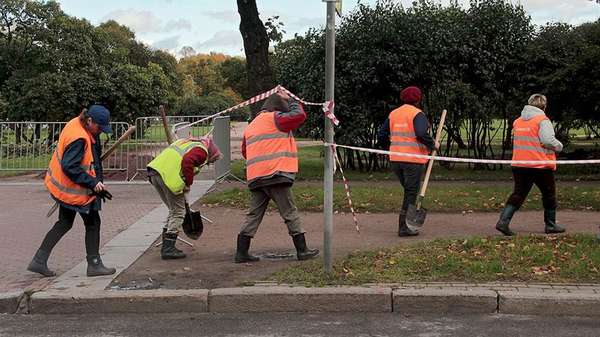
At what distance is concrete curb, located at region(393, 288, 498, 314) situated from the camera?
560 centimetres

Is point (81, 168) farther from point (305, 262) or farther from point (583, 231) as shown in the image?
point (583, 231)

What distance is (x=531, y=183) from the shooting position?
8.00 m

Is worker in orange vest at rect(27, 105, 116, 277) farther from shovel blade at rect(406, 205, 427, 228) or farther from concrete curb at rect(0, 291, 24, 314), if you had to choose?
shovel blade at rect(406, 205, 427, 228)

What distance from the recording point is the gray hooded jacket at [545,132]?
303 inches

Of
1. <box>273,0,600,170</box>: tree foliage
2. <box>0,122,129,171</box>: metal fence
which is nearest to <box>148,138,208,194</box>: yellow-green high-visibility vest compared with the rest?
<box>273,0,600,170</box>: tree foliage

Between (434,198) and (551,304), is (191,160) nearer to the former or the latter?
Answer: (551,304)

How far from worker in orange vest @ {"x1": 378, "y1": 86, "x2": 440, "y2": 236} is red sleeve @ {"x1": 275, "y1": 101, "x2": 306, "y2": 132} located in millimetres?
1843

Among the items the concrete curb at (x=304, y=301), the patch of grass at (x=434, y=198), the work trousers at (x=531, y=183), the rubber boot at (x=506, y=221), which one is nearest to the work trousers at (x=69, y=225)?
the concrete curb at (x=304, y=301)

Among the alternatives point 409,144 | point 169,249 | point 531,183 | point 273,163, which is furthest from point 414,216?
point 169,249

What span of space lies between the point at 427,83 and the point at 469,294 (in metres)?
9.44

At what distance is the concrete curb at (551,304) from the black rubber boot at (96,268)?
364 centimetres

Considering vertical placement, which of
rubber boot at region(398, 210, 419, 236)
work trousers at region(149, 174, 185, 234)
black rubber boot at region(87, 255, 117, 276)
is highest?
work trousers at region(149, 174, 185, 234)

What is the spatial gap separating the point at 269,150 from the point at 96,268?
2.02 meters

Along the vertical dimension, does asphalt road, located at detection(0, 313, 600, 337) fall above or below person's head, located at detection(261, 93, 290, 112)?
below
